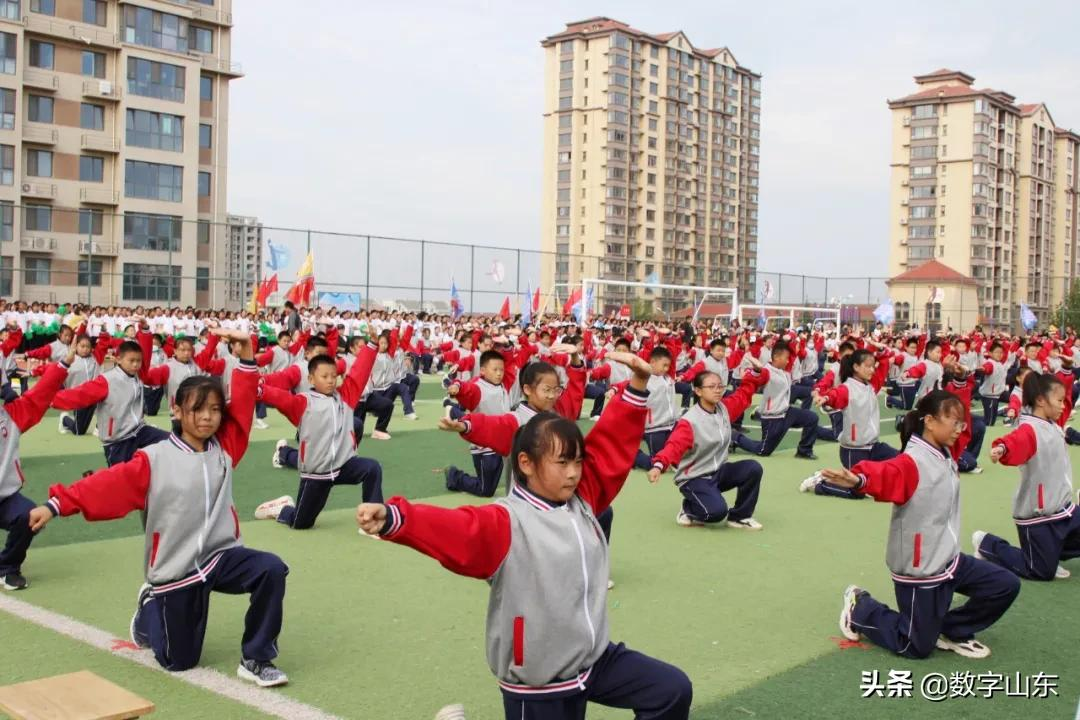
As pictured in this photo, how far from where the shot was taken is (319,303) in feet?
98.2

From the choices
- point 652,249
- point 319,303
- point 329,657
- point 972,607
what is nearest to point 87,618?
Answer: point 329,657

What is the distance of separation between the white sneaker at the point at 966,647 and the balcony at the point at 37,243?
3553cm

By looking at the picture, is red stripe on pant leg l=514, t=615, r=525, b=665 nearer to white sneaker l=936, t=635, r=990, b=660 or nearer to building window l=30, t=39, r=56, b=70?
white sneaker l=936, t=635, r=990, b=660

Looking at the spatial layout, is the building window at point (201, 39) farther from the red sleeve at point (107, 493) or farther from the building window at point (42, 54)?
the red sleeve at point (107, 493)

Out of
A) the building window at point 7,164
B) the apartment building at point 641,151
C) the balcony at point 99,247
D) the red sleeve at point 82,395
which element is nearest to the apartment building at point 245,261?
the balcony at point 99,247

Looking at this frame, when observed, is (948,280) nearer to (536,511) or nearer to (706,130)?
(706,130)

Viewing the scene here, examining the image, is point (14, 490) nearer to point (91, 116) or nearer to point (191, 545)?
point (191, 545)

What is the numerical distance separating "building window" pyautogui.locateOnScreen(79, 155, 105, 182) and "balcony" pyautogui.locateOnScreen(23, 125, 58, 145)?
1.37 m

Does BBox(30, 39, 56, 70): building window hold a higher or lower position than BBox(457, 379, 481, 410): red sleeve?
higher

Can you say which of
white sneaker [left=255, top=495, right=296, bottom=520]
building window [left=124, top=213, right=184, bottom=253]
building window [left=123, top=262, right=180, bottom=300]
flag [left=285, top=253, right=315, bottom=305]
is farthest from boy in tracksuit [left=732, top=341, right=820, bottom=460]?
building window [left=124, top=213, right=184, bottom=253]

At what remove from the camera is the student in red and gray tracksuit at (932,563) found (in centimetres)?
514

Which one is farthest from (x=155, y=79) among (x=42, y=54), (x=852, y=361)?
(x=852, y=361)

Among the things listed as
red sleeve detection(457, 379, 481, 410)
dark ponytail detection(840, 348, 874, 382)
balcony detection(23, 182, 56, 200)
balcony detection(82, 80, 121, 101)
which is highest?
balcony detection(82, 80, 121, 101)

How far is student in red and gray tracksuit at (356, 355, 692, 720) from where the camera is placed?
3.37m
